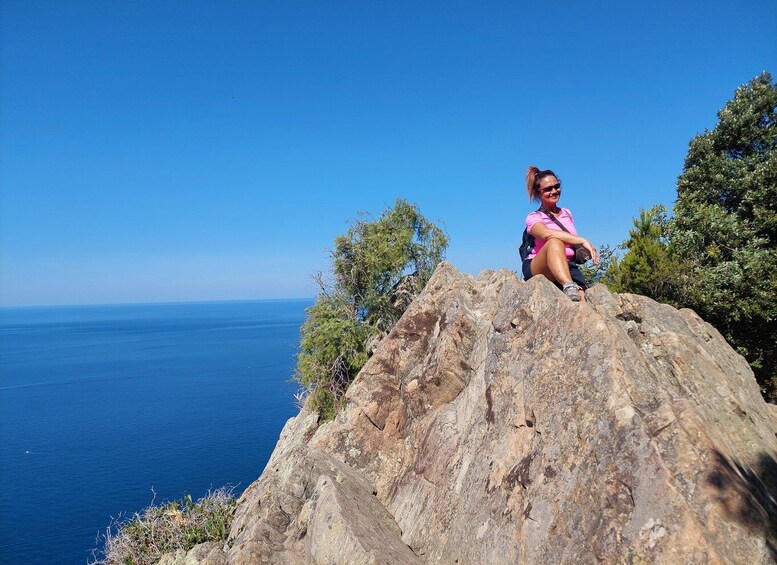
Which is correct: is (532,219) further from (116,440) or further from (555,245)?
(116,440)

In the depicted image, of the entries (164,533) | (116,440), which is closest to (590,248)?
(164,533)

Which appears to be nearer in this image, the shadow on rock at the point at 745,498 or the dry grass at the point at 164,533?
the shadow on rock at the point at 745,498

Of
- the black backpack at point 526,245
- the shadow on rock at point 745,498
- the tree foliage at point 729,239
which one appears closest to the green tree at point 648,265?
the tree foliage at point 729,239

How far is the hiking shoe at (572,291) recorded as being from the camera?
914cm

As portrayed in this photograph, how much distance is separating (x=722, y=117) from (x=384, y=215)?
19.9 metres

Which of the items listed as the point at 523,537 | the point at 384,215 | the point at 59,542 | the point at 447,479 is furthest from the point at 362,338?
the point at 59,542

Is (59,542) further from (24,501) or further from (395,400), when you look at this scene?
(395,400)

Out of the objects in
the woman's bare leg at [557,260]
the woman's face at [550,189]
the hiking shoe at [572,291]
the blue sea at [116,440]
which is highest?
the woman's face at [550,189]

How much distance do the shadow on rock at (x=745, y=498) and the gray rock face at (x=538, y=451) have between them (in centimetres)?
2

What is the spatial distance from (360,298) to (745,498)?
2149cm

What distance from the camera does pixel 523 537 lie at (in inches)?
289

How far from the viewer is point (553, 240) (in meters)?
9.62

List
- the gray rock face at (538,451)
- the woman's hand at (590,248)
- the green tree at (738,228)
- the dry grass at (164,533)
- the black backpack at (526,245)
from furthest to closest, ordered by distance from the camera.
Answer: the green tree at (738,228) → the dry grass at (164,533) → the black backpack at (526,245) → the woman's hand at (590,248) → the gray rock face at (538,451)

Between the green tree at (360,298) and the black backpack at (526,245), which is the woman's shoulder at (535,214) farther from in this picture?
the green tree at (360,298)
